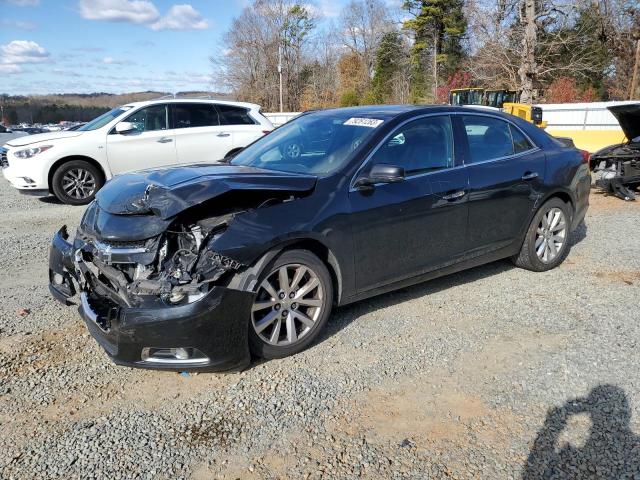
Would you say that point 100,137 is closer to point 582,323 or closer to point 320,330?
point 320,330

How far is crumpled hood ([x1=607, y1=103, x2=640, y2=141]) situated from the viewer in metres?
8.69

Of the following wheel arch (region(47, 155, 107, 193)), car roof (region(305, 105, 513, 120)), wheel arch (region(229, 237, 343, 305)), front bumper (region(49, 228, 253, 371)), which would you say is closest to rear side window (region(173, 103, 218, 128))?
wheel arch (region(47, 155, 107, 193))

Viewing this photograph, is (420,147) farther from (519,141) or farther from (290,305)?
(290,305)

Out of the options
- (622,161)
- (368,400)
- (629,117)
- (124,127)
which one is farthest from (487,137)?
(124,127)

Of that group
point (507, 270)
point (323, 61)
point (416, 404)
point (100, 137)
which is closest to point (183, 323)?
point (416, 404)

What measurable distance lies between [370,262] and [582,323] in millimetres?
1799

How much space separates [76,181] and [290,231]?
23.4ft

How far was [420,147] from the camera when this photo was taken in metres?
4.36

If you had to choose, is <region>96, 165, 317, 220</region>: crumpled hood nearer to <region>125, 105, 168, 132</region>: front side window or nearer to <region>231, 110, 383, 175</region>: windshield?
<region>231, 110, 383, 175</region>: windshield

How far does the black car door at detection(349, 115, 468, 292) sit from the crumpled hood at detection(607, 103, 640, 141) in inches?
228

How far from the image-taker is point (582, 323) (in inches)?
167

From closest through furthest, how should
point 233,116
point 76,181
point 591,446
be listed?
point 591,446 → point 76,181 → point 233,116

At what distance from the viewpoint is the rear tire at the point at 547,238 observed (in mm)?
5223

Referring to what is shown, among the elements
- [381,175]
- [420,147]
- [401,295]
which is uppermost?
[420,147]
